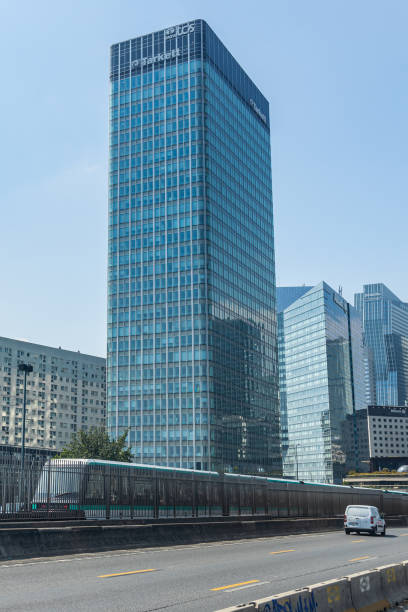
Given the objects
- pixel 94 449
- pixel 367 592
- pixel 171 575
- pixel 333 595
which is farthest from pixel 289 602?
pixel 94 449

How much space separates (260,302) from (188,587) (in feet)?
472

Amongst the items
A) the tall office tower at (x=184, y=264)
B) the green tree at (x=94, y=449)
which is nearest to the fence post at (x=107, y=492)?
the green tree at (x=94, y=449)

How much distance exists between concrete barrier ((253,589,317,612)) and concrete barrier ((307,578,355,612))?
0.15 m

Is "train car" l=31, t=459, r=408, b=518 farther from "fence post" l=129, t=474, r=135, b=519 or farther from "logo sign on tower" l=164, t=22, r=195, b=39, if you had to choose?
"logo sign on tower" l=164, t=22, r=195, b=39

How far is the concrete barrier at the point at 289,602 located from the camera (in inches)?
351

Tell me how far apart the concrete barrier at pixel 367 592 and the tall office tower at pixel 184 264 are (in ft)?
392

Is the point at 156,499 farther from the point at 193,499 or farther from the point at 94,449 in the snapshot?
the point at 94,449

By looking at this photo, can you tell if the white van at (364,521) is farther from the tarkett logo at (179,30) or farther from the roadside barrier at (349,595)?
the tarkett logo at (179,30)

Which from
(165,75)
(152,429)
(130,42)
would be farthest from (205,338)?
(130,42)

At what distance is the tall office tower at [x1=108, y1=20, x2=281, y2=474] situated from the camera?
13438 centimetres

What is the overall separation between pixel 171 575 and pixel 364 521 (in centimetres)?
2152

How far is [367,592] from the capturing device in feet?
38.8

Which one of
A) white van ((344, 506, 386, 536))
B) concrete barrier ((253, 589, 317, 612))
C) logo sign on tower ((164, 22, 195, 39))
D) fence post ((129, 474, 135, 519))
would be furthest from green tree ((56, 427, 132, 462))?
logo sign on tower ((164, 22, 195, 39))

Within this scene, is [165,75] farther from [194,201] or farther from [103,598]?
[103,598]
